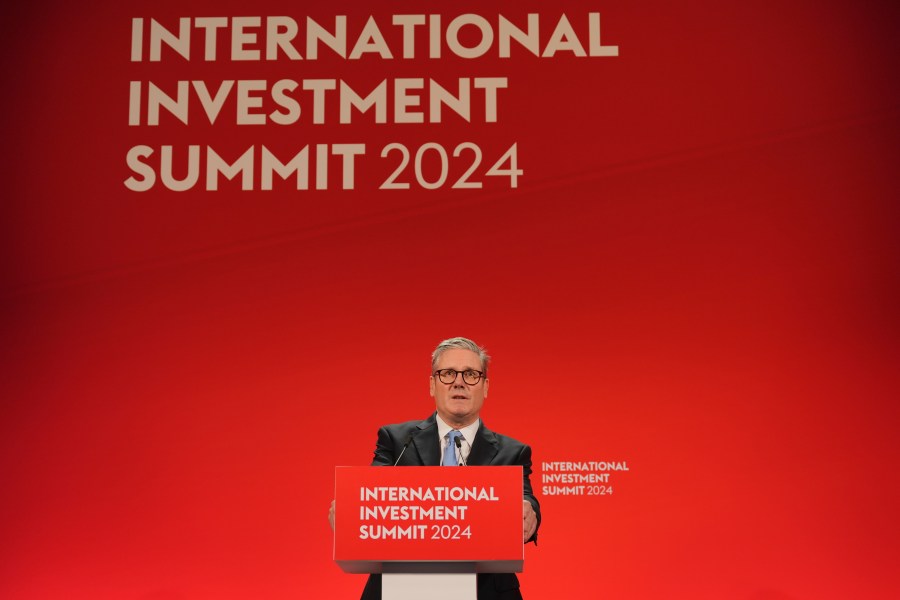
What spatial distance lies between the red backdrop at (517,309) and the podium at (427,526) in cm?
166

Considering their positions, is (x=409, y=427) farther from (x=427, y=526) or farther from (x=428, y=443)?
(x=427, y=526)

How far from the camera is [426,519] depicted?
250cm

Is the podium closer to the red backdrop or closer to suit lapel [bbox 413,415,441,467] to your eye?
suit lapel [bbox 413,415,441,467]

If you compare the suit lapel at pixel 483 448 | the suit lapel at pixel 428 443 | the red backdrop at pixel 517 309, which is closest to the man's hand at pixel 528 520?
the suit lapel at pixel 483 448

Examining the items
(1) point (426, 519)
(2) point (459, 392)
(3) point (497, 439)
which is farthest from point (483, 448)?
(1) point (426, 519)

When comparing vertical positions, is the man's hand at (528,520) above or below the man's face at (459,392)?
below

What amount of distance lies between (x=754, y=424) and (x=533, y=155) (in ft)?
4.61

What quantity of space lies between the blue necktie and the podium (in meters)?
0.80

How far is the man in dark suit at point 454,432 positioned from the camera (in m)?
3.36

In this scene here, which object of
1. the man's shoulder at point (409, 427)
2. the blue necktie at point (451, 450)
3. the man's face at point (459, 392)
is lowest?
the blue necktie at point (451, 450)

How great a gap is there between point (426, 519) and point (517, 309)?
1.91m

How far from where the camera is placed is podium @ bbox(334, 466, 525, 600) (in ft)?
8.21

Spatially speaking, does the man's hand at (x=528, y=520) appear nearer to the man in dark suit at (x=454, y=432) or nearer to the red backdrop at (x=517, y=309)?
the man in dark suit at (x=454, y=432)

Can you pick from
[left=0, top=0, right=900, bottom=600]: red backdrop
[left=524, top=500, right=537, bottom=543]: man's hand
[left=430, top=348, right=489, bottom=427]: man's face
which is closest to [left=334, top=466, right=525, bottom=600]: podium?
[left=524, top=500, right=537, bottom=543]: man's hand
